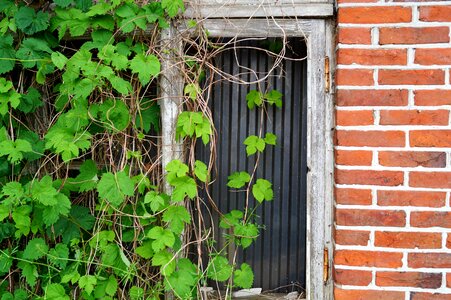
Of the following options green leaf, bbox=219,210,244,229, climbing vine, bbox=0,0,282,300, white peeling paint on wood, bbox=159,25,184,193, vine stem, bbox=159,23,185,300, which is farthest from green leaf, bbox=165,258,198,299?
white peeling paint on wood, bbox=159,25,184,193

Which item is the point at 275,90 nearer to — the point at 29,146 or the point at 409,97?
the point at 409,97

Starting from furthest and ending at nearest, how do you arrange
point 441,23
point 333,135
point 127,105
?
point 127,105
point 333,135
point 441,23

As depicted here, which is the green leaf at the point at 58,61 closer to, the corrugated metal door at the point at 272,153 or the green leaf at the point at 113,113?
the green leaf at the point at 113,113

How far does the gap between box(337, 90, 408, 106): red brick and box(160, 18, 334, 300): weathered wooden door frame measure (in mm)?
168

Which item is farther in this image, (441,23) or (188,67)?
(188,67)

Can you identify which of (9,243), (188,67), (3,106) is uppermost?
(188,67)

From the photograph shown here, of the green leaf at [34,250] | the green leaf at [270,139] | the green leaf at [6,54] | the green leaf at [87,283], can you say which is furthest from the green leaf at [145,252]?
the green leaf at [6,54]

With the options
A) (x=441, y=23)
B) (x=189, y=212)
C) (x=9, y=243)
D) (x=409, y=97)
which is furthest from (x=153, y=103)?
(x=441, y=23)

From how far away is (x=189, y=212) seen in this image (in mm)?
2748

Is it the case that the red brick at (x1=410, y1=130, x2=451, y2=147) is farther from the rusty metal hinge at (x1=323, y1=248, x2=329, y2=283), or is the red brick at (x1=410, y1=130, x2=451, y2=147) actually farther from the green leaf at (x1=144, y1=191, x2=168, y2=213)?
the green leaf at (x1=144, y1=191, x2=168, y2=213)

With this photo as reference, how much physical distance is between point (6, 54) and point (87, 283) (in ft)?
3.94

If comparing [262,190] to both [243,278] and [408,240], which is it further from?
[408,240]

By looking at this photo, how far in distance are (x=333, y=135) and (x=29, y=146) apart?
147 centimetres

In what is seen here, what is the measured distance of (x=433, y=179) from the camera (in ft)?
7.70
